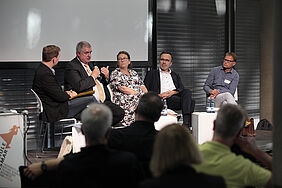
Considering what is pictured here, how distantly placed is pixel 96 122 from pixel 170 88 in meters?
4.33

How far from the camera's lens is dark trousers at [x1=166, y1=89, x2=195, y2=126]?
20.8 feet

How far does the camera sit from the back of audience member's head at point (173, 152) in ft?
5.77

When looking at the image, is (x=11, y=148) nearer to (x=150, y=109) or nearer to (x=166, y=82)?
(x=150, y=109)

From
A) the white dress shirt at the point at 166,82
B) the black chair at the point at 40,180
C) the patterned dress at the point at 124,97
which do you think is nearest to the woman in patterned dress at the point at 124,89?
Answer: the patterned dress at the point at 124,97

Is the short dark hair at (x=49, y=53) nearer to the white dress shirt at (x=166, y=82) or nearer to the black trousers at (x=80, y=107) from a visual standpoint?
the black trousers at (x=80, y=107)

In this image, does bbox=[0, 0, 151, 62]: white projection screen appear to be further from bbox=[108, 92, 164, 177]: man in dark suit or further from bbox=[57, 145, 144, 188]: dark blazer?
bbox=[57, 145, 144, 188]: dark blazer

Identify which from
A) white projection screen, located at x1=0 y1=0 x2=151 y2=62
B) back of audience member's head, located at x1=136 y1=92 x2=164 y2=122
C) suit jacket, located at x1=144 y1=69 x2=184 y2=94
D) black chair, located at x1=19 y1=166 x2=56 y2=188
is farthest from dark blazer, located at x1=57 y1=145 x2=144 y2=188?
suit jacket, located at x1=144 y1=69 x2=184 y2=94

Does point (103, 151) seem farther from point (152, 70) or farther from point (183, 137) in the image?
point (152, 70)

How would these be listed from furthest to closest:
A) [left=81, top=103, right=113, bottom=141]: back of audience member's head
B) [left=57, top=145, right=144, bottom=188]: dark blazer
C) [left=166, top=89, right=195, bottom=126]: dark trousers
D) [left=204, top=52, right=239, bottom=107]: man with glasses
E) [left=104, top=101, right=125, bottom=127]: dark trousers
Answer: [left=204, top=52, right=239, bottom=107]: man with glasses, [left=166, top=89, right=195, bottom=126]: dark trousers, [left=104, top=101, right=125, bottom=127]: dark trousers, [left=81, top=103, right=113, bottom=141]: back of audience member's head, [left=57, top=145, right=144, bottom=188]: dark blazer

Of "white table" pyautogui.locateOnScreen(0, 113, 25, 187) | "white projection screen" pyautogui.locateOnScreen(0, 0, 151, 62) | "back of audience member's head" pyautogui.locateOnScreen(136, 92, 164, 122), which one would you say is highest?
"white projection screen" pyautogui.locateOnScreen(0, 0, 151, 62)

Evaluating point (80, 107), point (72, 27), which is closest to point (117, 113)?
point (80, 107)

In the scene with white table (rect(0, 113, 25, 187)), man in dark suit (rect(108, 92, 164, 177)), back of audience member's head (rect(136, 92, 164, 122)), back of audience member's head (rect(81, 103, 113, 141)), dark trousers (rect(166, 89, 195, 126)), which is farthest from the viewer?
dark trousers (rect(166, 89, 195, 126))

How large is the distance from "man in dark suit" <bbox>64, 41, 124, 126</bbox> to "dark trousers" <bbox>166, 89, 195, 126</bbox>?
3.29ft

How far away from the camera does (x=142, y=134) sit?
2.85 metres
